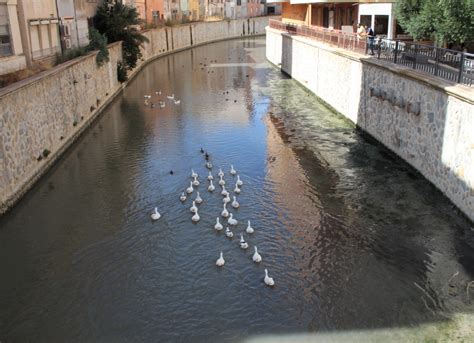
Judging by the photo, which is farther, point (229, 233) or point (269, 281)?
point (229, 233)

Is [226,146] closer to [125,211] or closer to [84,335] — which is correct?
[125,211]

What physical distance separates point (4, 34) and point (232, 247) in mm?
12154

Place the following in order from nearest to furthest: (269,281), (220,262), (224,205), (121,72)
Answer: (269,281), (220,262), (224,205), (121,72)

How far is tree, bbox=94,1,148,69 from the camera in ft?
106

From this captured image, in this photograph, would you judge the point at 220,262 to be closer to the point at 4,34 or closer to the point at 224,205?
the point at 224,205

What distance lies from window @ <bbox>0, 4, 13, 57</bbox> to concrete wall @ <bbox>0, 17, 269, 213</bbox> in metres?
1.58

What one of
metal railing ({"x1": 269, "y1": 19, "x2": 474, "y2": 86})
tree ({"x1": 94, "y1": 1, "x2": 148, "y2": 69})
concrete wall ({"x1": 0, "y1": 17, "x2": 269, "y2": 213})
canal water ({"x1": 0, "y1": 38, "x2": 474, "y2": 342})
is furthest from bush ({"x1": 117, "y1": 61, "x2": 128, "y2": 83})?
metal railing ({"x1": 269, "y1": 19, "x2": 474, "y2": 86})

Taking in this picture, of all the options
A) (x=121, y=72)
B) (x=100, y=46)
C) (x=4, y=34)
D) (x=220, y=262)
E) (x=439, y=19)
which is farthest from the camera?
(x=121, y=72)

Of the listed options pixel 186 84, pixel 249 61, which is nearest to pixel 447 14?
pixel 186 84

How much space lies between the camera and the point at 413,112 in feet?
47.7

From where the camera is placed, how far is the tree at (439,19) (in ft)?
47.2

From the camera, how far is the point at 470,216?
453 inches

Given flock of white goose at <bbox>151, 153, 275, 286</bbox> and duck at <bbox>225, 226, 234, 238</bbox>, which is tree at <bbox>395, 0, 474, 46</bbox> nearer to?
flock of white goose at <bbox>151, 153, 275, 286</bbox>

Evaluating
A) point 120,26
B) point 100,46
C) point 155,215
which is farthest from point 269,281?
point 120,26
